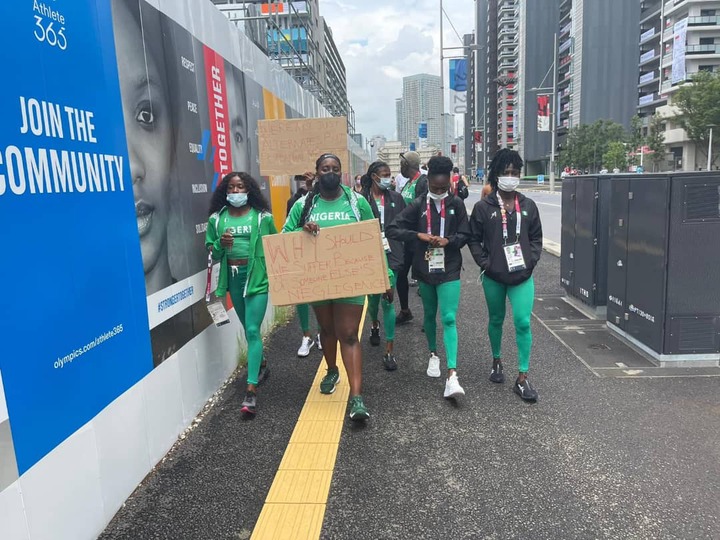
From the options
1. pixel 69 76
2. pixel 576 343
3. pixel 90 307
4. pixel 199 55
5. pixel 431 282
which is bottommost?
pixel 576 343

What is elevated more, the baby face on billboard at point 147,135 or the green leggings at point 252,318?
the baby face on billboard at point 147,135

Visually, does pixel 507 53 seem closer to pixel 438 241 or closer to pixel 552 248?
pixel 552 248

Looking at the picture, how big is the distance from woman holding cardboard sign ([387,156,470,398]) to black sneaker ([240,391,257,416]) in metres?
1.59

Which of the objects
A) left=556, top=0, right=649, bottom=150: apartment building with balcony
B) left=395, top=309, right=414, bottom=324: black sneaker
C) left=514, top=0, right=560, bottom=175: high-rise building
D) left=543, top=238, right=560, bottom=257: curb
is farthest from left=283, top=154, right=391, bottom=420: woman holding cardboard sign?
left=514, top=0, right=560, bottom=175: high-rise building

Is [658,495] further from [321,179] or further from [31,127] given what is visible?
[31,127]

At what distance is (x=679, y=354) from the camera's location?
16.6 ft

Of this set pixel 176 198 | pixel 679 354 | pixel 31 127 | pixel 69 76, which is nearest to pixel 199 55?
pixel 176 198

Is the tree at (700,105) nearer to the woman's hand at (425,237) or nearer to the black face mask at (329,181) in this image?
the woman's hand at (425,237)

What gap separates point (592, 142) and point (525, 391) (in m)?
69.9

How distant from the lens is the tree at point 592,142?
6562 cm

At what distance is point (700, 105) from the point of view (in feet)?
152

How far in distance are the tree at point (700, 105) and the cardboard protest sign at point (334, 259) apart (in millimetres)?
51347

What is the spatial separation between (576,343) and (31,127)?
5.30m

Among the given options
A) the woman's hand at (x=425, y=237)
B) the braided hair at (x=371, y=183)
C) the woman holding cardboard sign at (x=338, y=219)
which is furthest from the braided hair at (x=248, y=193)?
the braided hair at (x=371, y=183)
